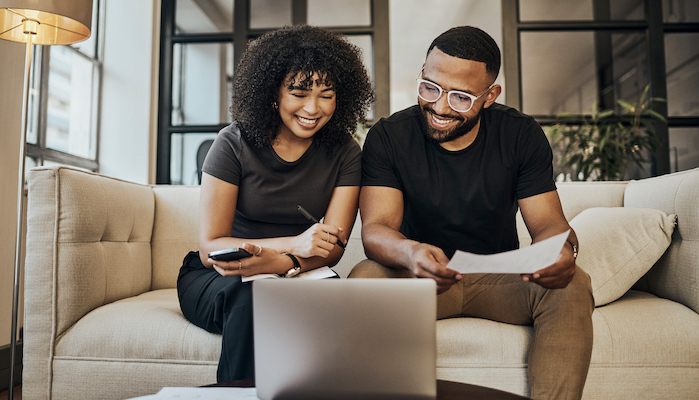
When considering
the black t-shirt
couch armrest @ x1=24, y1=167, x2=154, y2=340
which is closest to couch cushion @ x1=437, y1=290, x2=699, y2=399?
the black t-shirt

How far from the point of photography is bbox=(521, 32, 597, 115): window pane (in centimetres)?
338

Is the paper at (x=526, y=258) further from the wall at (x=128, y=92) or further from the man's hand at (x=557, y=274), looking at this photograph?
the wall at (x=128, y=92)

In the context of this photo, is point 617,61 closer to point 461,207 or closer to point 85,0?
point 461,207

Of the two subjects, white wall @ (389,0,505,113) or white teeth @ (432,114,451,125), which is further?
white wall @ (389,0,505,113)

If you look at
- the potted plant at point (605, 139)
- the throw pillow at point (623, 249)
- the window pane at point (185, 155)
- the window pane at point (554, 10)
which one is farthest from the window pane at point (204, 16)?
the throw pillow at point (623, 249)

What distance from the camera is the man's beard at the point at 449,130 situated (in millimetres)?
1403

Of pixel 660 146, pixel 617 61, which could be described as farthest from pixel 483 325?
pixel 617 61

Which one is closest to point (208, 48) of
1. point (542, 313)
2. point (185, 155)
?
point (185, 155)

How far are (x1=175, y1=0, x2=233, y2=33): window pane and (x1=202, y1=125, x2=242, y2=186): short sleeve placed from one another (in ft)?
7.77

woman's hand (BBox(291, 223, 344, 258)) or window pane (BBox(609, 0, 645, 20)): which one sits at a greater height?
window pane (BBox(609, 0, 645, 20))

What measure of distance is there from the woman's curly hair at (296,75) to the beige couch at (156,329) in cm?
53

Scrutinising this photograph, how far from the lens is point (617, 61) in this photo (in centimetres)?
337

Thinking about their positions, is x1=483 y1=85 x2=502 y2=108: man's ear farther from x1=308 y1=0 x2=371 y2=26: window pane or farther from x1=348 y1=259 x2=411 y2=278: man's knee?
x1=308 y1=0 x2=371 y2=26: window pane

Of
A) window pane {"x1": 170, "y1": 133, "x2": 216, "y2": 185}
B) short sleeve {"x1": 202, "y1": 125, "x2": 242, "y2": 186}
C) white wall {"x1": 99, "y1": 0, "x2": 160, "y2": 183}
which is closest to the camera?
short sleeve {"x1": 202, "y1": 125, "x2": 242, "y2": 186}
